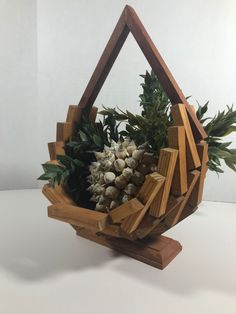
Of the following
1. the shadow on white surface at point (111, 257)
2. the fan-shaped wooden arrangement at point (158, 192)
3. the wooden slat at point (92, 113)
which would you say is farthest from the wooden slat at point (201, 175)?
the wooden slat at point (92, 113)

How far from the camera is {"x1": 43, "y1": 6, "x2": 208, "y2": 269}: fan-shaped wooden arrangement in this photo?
0.35m

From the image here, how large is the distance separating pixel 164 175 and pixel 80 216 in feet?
0.39

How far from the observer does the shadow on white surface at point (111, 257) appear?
0.39m

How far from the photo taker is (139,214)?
35 centimetres

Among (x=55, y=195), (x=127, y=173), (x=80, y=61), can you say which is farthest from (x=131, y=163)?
(x=80, y=61)

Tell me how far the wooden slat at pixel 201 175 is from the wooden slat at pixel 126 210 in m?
0.09

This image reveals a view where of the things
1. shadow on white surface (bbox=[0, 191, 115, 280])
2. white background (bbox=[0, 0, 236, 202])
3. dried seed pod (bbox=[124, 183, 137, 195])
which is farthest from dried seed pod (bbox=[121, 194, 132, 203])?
white background (bbox=[0, 0, 236, 202])

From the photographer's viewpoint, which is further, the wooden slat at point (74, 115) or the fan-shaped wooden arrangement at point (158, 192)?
the wooden slat at point (74, 115)

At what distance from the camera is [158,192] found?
0.35 meters

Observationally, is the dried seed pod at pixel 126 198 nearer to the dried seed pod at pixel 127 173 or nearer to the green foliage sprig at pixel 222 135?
the dried seed pod at pixel 127 173

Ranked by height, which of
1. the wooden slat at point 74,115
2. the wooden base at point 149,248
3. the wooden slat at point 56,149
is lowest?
the wooden base at point 149,248

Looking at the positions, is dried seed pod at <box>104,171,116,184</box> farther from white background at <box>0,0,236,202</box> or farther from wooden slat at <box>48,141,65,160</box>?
white background at <box>0,0,236,202</box>

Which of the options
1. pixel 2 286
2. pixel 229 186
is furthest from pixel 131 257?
pixel 229 186

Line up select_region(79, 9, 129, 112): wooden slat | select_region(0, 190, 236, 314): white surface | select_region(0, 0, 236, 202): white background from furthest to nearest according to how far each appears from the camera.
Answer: select_region(0, 0, 236, 202): white background < select_region(79, 9, 129, 112): wooden slat < select_region(0, 190, 236, 314): white surface
